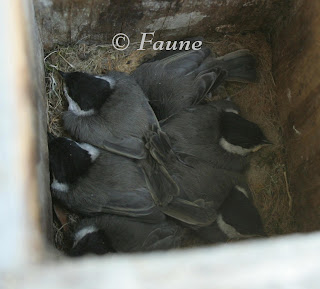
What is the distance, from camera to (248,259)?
878 mm

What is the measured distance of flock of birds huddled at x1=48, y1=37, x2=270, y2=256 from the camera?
1.68m

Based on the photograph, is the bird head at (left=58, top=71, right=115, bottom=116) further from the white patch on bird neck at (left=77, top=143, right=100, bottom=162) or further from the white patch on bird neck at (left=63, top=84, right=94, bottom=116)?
the white patch on bird neck at (left=77, top=143, right=100, bottom=162)

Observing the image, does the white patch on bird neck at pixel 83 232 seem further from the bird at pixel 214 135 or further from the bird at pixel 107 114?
the bird at pixel 214 135

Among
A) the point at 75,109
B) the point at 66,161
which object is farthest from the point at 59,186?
the point at 75,109

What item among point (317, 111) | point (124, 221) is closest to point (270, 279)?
point (124, 221)

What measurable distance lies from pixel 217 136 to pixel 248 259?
103 cm

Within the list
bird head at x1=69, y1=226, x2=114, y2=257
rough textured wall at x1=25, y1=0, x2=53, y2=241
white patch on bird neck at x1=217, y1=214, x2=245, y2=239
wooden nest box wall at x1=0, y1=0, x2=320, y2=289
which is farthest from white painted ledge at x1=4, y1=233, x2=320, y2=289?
white patch on bird neck at x1=217, y1=214, x2=245, y2=239

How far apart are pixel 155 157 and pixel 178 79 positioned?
1.15ft

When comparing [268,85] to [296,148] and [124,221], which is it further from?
[124,221]

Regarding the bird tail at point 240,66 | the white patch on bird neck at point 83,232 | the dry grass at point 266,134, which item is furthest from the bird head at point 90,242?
the bird tail at point 240,66

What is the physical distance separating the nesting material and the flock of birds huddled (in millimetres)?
79

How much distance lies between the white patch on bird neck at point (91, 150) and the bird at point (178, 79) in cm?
31

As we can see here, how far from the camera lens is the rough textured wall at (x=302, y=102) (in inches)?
68.0

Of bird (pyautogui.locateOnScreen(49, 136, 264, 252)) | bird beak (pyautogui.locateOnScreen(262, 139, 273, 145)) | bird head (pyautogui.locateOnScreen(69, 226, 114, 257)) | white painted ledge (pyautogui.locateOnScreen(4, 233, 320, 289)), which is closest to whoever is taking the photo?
white painted ledge (pyautogui.locateOnScreen(4, 233, 320, 289))
